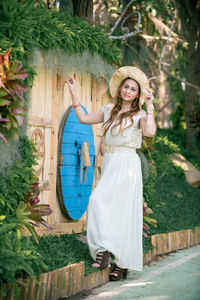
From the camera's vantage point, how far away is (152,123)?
5766mm

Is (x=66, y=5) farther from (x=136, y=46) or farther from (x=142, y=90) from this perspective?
(x=136, y=46)

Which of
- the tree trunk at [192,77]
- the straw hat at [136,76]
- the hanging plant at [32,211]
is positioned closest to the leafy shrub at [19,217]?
the hanging plant at [32,211]

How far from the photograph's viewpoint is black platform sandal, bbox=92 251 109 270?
18.7 feet

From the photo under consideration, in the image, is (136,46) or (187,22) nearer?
(136,46)

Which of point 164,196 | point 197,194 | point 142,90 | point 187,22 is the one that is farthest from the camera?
point 187,22

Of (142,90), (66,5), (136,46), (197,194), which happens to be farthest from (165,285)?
(136,46)

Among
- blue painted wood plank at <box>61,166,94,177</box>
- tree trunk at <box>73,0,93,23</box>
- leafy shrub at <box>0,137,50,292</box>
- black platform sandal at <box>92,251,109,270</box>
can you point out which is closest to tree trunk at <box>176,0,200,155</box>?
tree trunk at <box>73,0,93,23</box>

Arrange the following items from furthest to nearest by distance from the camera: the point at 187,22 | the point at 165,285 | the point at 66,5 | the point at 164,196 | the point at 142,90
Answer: the point at 187,22 → the point at 164,196 → the point at 66,5 → the point at 142,90 → the point at 165,285

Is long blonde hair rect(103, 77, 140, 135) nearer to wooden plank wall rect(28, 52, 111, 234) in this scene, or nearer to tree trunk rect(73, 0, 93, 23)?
wooden plank wall rect(28, 52, 111, 234)

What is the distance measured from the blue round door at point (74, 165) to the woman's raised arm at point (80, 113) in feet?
2.45

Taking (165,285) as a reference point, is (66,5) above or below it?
above

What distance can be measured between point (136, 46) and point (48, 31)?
828cm

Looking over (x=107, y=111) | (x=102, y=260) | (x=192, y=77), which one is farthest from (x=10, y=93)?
(x=192, y=77)

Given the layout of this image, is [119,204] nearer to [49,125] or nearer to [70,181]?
[70,181]
